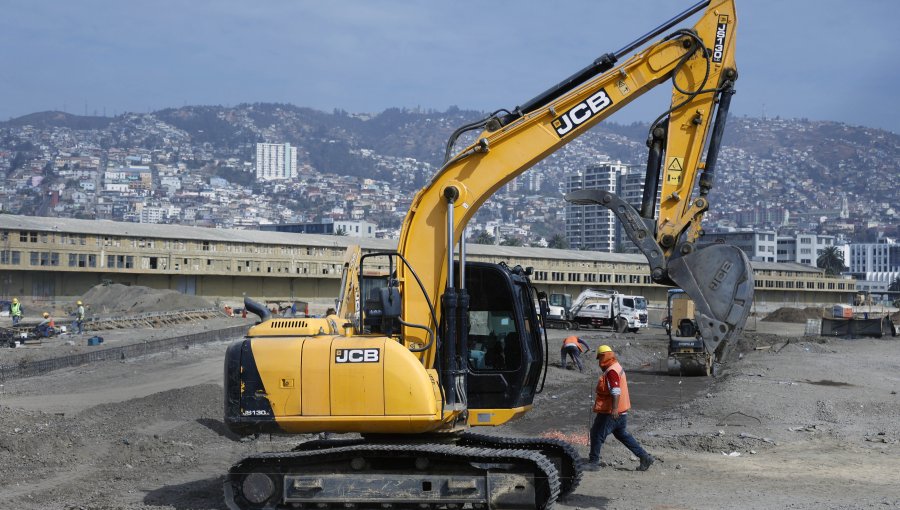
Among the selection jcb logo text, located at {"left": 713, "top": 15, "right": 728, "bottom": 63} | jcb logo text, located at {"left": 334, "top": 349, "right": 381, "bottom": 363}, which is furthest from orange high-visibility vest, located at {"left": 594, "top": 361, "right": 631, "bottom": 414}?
jcb logo text, located at {"left": 713, "top": 15, "right": 728, "bottom": 63}

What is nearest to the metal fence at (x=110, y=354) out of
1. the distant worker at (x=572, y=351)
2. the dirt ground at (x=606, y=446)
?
the dirt ground at (x=606, y=446)

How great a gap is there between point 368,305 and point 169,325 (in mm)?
39273

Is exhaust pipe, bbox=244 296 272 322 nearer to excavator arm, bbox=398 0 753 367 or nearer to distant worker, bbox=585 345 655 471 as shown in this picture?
excavator arm, bbox=398 0 753 367

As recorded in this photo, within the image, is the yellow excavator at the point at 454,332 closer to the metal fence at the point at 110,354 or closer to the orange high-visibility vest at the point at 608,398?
the orange high-visibility vest at the point at 608,398

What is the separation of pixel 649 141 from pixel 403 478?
453 cm

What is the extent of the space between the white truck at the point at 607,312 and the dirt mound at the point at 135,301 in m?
21.4

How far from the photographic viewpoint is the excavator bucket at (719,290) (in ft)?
33.6

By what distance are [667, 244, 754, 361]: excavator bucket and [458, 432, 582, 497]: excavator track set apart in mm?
2251

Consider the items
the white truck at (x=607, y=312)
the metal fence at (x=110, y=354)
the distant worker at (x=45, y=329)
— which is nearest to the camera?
the metal fence at (x=110, y=354)

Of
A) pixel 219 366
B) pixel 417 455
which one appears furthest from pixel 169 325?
pixel 417 455

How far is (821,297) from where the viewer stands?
121 m

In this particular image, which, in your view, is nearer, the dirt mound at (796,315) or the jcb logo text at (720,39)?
the jcb logo text at (720,39)

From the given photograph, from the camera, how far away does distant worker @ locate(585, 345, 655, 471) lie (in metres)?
12.8

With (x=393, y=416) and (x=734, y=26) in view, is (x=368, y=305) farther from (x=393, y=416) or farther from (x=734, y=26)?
(x=734, y=26)
